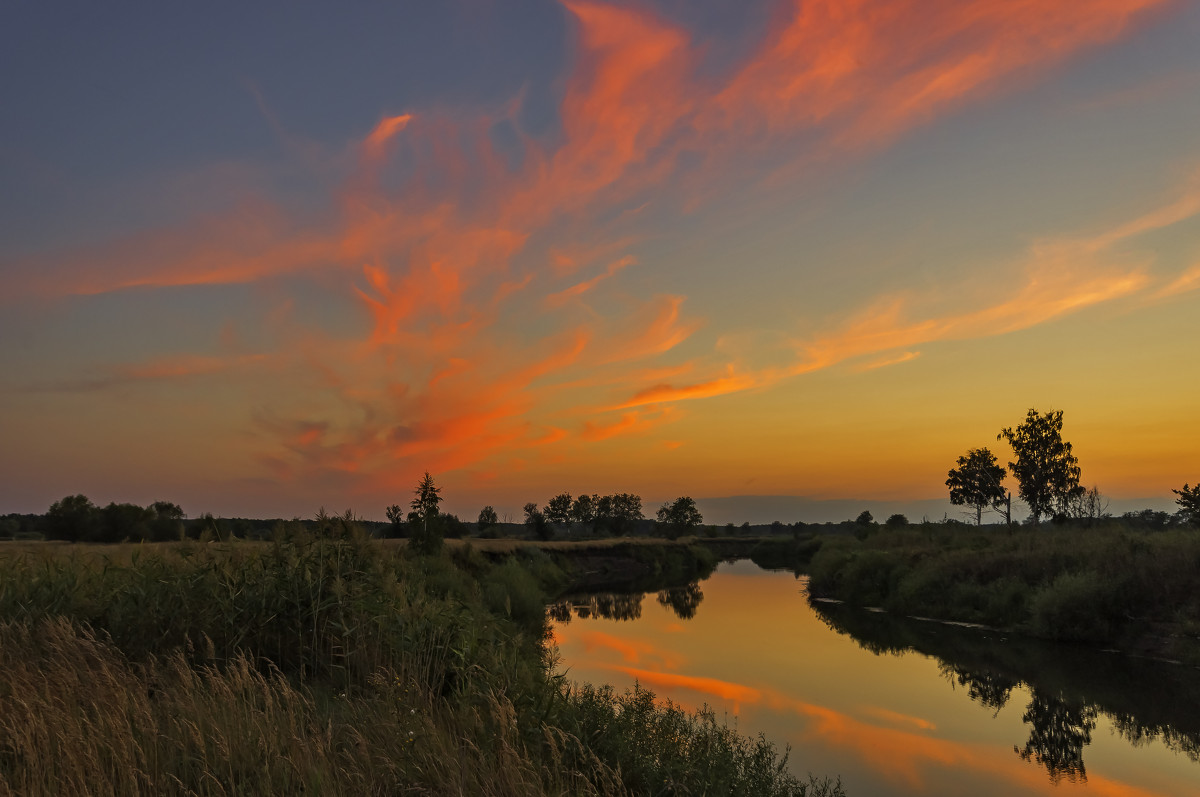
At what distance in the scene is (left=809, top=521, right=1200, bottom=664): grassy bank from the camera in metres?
23.0

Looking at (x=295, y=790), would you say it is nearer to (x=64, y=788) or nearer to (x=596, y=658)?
(x=64, y=788)

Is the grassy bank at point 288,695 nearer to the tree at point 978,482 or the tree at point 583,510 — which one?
the tree at point 978,482

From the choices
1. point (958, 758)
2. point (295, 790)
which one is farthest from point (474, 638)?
point (958, 758)

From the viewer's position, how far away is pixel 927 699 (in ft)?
63.6

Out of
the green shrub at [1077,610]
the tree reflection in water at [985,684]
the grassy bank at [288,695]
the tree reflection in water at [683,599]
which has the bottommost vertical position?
the tree reflection in water at [683,599]

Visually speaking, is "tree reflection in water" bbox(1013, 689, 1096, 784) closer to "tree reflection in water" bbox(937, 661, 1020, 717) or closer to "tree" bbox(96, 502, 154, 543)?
"tree reflection in water" bbox(937, 661, 1020, 717)

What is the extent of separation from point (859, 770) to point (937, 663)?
11460 millimetres

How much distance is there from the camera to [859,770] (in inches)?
547

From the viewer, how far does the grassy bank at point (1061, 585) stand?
22984mm

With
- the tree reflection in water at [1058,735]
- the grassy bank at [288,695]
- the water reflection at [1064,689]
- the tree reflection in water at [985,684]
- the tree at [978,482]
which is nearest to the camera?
the grassy bank at [288,695]

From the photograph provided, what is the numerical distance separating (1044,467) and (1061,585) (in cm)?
3551

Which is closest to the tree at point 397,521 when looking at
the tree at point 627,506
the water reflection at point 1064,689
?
the water reflection at point 1064,689

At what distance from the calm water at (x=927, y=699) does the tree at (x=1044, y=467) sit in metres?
31.5

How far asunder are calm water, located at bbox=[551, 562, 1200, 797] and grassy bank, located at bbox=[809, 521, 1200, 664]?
1242 mm
